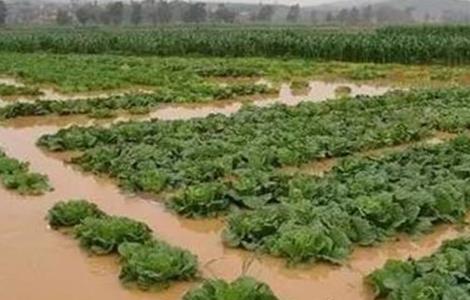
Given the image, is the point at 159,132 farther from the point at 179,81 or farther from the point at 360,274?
the point at 179,81

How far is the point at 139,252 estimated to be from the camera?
6520 mm

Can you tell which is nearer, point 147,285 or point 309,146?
point 147,285

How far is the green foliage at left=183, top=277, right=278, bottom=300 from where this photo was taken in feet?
18.4

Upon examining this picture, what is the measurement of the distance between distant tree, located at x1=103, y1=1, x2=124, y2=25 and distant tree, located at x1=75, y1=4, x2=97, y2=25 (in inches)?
68.3

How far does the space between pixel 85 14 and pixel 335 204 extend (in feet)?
292

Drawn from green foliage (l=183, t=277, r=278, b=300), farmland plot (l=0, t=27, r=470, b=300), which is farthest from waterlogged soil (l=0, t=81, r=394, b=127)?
green foliage (l=183, t=277, r=278, b=300)

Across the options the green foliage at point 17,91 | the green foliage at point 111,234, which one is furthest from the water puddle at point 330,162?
the green foliage at point 17,91

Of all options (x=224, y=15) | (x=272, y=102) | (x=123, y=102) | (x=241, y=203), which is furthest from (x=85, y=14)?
(x=241, y=203)

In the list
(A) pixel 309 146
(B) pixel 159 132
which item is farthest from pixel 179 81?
(A) pixel 309 146

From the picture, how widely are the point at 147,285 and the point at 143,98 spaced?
11001 mm

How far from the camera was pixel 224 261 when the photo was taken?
6934mm

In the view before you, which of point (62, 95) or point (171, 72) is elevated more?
point (171, 72)

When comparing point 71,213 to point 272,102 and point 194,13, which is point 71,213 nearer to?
point 272,102

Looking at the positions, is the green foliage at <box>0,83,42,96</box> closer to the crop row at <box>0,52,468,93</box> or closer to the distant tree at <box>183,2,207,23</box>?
the crop row at <box>0,52,468,93</box>
